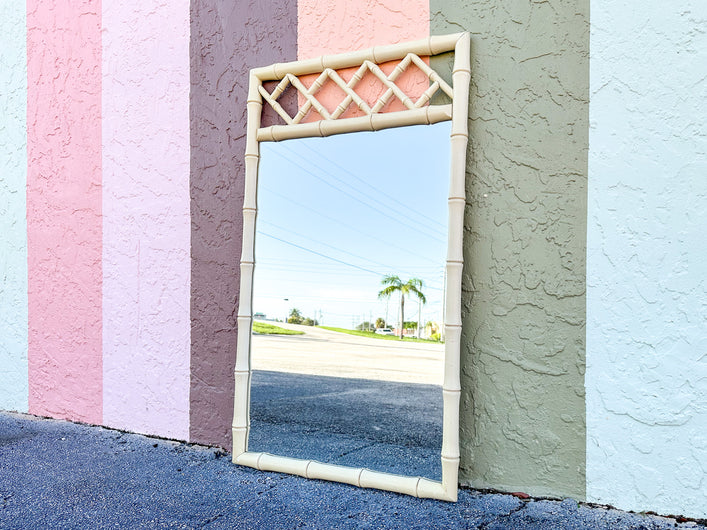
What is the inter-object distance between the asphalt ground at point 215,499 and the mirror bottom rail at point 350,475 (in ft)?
0.10

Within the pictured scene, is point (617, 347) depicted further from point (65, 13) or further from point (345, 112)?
point (65, 13)

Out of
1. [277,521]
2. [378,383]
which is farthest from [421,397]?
[277,521]

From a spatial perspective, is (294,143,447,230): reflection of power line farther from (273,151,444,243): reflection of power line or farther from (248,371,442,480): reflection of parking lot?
(248,371,442,480): reflection of parking lot

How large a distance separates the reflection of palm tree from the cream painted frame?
6.0 inches

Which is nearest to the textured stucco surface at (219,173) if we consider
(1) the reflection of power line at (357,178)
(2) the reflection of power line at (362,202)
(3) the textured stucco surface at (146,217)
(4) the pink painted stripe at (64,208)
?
(3) the textured stucco surface at (146,217)

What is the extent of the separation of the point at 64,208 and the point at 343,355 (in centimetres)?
208

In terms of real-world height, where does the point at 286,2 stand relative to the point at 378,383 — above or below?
above

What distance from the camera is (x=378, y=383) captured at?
118 inches

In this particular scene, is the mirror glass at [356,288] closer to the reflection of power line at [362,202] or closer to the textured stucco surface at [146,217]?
the reflection of power line at [362,202]

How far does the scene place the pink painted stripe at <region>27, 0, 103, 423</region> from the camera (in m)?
3.39

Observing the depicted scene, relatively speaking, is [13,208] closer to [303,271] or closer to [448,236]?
[303,271]

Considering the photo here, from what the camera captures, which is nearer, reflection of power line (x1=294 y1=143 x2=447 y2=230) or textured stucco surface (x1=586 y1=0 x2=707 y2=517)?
textured stucco surface (x1=586 y1=0 x2=707 y2=517)

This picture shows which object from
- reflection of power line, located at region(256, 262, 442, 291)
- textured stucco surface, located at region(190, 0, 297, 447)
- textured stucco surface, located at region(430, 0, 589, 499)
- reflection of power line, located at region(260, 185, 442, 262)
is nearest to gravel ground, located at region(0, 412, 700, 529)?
textured stucco surface, located at region(430, 0, 589, 499)

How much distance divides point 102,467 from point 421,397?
1.59 metres
